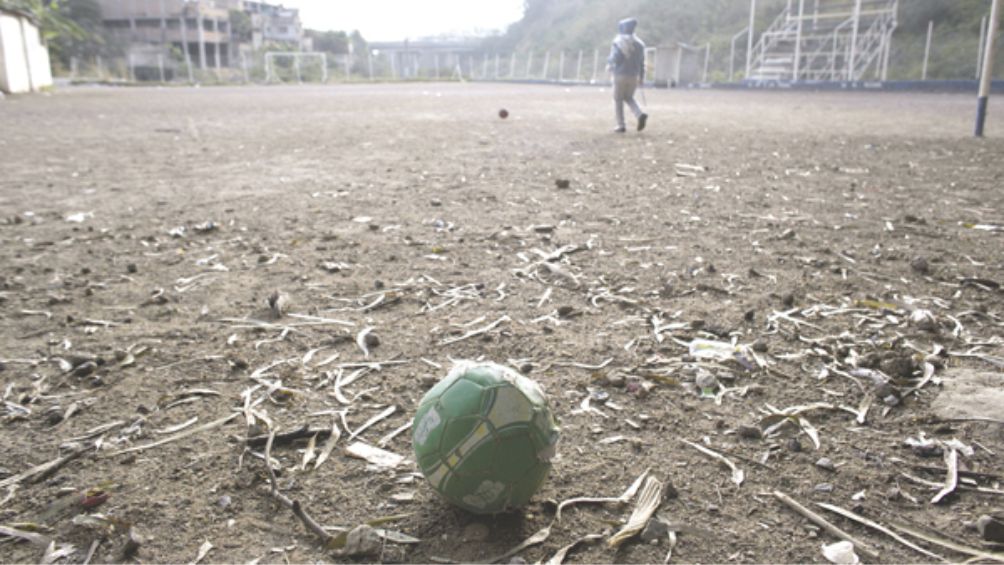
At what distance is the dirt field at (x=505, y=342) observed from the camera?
7.07ft

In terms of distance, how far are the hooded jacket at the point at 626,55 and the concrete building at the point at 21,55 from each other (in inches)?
957

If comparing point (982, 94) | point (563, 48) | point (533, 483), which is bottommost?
point (533, 483)

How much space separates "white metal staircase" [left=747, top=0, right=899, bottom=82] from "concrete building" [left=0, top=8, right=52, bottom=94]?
1269 inches

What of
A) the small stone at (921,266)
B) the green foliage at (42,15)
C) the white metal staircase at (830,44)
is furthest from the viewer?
the white metal staircase at (830,44)

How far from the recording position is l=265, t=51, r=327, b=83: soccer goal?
5512cm

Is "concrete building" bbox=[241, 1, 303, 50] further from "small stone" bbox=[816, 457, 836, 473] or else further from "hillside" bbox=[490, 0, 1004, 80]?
"small stone" bbox=[816, 457, 836, 473]

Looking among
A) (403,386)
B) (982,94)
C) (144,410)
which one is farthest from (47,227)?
(982,94)

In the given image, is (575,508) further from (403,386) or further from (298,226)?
(298,226)

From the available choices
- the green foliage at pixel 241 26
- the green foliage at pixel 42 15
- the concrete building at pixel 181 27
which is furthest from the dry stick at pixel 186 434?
the green foliage at pixel 241 26

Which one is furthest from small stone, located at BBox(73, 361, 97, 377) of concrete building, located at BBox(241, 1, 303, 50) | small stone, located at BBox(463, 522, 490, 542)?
concrete building, located at BBox(241, 1, 303, 50)

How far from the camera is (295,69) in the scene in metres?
58.3

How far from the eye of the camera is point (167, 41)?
249ft

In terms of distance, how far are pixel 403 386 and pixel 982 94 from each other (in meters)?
12.2

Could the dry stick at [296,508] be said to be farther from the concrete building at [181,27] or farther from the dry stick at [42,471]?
the concrete building at [181,27]
